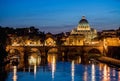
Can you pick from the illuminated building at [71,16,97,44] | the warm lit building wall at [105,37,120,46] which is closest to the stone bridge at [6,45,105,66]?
the warm lit building wall at [105,37,120,46]

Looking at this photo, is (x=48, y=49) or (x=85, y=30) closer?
(x=48, y=49)

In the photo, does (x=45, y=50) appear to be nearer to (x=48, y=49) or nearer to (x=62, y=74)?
(x=48, y=49)

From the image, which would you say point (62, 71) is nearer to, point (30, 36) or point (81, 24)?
point (30, 36)

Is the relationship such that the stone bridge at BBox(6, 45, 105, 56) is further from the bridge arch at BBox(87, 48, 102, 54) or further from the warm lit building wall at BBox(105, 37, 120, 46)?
the warm lit building wall at BBox(105, 37, 120, 46)

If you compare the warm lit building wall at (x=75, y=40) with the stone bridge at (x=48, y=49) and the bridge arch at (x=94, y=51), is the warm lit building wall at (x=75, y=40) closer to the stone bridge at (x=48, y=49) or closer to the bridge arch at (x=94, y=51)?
the bridge arch at (x=94, y=51)

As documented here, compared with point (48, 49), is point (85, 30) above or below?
above

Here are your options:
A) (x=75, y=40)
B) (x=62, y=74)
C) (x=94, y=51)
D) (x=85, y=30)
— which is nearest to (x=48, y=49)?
(x=94, y=51)

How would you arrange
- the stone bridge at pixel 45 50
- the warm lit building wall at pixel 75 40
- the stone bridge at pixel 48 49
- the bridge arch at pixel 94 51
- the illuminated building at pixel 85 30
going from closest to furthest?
the stone bridge at pixel 45 50, the stone bridge at pixel 48 49, the bridge arch at pixel 94 51, the warm lit building wall at pixel 75 40, the illuminated building at pixel 85 30

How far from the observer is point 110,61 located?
67688 mm

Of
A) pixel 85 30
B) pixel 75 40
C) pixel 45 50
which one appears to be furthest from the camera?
pixel 85 30

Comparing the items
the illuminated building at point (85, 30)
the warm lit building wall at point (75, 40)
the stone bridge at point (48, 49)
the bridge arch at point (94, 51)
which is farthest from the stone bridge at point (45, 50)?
the illuminated building at point (85, 30)

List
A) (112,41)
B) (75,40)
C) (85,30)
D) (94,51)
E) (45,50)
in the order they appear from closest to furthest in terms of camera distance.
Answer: (45,50) < (112,41) < (94,51) < (75,40) < (85,30)

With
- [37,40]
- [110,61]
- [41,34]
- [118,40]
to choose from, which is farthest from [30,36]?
[110,61]

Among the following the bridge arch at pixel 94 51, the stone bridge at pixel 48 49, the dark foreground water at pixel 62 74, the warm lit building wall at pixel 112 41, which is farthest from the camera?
the warm lit building wall at pixel 112 41
